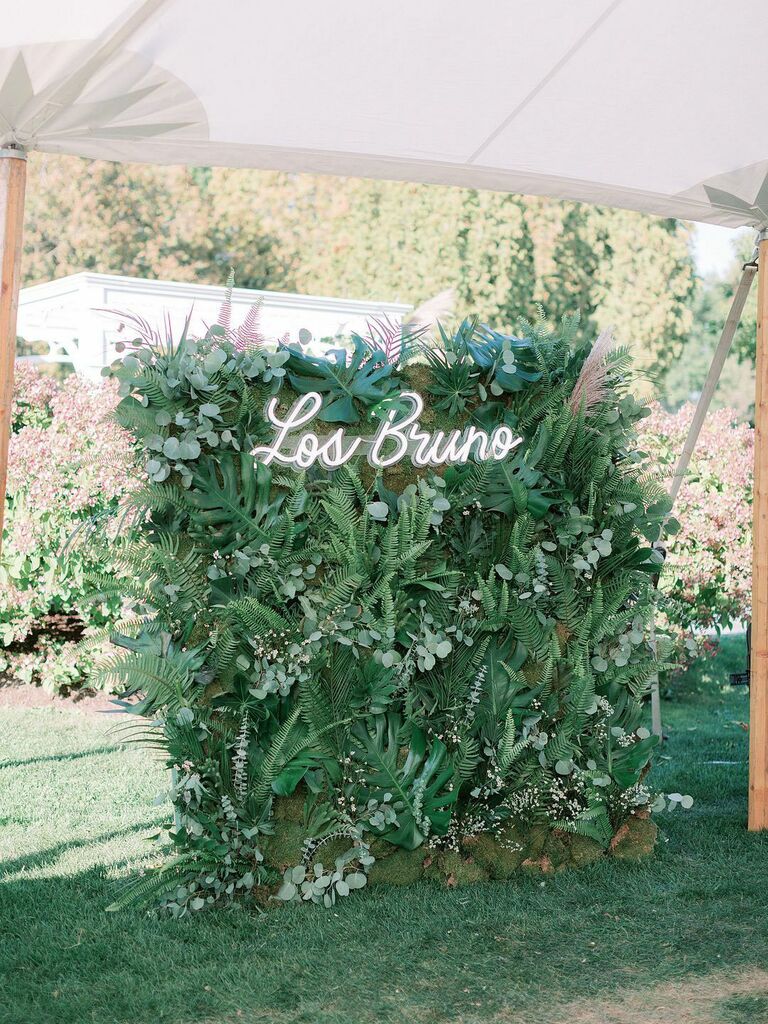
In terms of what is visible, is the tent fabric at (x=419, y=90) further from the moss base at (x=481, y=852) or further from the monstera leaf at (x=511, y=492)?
the moss base at (x=481, y=852)

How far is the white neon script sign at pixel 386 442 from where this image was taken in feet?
12.2

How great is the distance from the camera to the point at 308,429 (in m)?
3.79

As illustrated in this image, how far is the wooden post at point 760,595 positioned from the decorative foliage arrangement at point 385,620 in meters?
0.73

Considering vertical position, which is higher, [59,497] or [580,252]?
[580,252]

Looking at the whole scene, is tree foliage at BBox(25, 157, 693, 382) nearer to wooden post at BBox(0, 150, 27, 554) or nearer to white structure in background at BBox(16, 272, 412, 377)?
white structure in background at BBox(16, 272, 412, 377)

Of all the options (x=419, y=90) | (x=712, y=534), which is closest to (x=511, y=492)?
(x=419, y=90)

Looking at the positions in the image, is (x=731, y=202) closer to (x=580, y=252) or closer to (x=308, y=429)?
(x=308, y=429)

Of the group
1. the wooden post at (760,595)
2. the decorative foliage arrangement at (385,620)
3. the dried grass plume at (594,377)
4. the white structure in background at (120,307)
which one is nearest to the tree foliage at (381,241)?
the white structure in background at (120,307)

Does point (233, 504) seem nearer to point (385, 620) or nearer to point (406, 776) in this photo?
point (385, 620)

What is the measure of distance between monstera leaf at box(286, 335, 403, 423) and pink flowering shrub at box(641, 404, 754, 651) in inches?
179

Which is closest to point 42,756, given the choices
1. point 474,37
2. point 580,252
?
point 474,37

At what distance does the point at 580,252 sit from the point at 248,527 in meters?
16.8

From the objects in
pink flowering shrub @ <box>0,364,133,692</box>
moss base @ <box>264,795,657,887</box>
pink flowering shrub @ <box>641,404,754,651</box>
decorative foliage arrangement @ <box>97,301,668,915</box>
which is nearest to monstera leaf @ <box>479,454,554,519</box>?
decorative foliage arrangement @ <box>97,301,668,915</box>

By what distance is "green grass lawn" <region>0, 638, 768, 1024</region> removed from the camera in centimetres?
293
